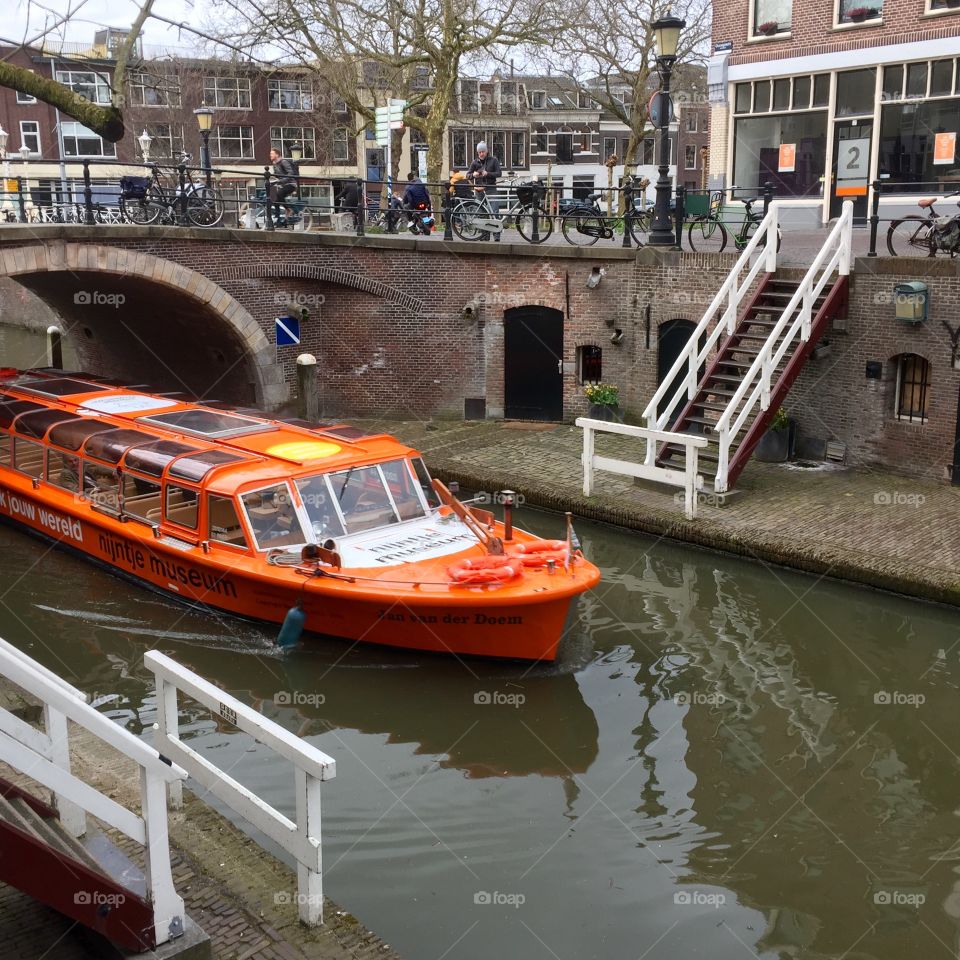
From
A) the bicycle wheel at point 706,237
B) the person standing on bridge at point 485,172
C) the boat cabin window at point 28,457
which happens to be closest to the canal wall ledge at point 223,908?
the boat cabin window at point 28,457

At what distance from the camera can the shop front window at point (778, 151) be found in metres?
19.7

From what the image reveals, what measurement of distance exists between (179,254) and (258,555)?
28.1 ft

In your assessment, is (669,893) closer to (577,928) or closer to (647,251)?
(577,928)

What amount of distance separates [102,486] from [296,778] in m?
8.01

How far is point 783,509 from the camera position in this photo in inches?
522

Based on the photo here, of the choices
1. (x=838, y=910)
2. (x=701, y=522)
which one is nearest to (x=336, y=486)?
(x=701, y=522)

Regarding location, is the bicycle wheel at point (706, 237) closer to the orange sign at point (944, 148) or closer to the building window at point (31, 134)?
the orange sign at point (944, 148)

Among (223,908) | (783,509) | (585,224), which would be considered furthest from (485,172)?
(223,908)

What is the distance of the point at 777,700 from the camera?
375 inches

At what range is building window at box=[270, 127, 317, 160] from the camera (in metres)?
51.3

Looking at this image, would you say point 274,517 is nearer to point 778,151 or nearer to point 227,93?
point 778,151

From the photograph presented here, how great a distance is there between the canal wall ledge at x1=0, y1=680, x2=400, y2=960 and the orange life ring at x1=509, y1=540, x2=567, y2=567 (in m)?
4.26

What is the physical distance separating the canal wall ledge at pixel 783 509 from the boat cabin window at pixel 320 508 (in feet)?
13.6

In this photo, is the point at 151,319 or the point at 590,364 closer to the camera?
the point at 590,364
